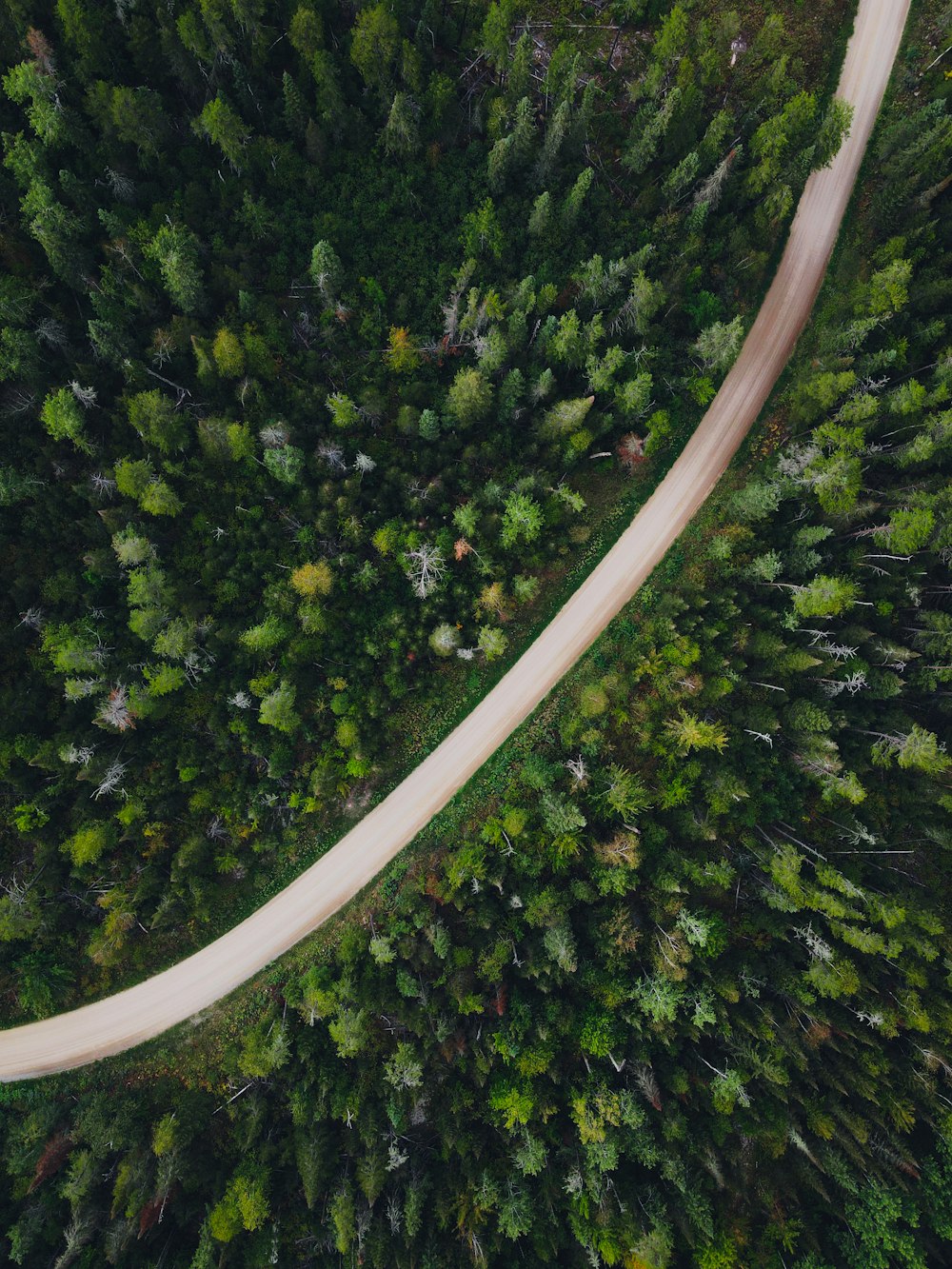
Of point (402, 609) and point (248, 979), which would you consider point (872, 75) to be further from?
point (248, 979)

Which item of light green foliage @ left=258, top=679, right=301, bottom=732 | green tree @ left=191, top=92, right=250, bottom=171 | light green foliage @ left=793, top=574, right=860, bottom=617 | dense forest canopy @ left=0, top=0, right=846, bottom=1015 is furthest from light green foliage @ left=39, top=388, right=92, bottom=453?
light green foliage @ left=793, top=574, right=860, bottom=617

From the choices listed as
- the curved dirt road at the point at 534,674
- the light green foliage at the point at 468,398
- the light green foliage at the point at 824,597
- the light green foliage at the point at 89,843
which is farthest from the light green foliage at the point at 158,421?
the light green foliage at the point at 824,597

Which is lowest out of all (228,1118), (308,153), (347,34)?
(228,1118)

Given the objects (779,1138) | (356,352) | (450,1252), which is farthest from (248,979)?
(356,352)

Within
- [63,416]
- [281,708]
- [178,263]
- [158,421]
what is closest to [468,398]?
[178,263]

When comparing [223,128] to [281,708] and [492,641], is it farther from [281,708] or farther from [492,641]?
[281,708]
